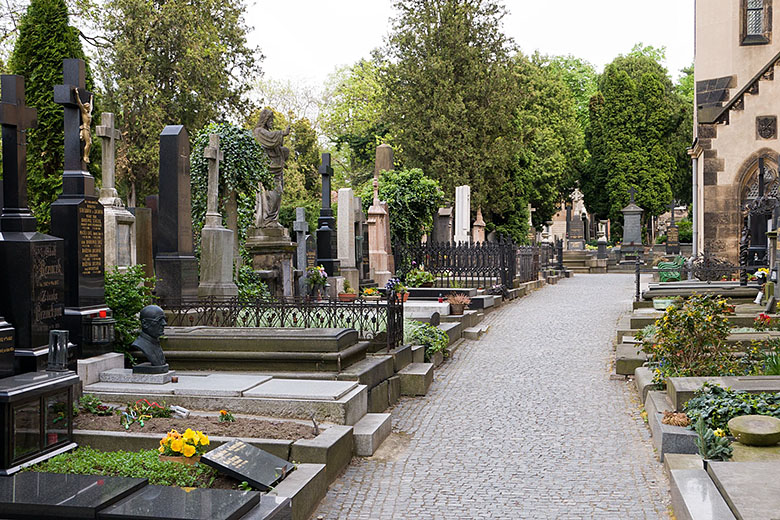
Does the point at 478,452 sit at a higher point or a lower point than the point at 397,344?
lower

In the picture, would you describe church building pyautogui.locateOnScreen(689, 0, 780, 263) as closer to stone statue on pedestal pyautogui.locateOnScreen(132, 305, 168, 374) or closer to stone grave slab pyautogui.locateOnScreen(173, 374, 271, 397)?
stone grave slab pyautogui.locateOnScreen(173, 374, 271, 397)

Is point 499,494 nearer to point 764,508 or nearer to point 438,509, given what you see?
point 438,509

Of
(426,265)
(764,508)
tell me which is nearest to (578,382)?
(764,508)

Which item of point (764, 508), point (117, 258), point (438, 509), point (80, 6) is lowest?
point (438, 509)

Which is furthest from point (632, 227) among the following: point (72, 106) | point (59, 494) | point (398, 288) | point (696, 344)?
point (59, 494)

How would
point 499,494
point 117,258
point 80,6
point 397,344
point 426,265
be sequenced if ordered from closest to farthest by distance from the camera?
point 499,494, point 397,344, point 117,258, point 426,265, point 80,6

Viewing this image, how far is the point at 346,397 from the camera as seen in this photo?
22.5ft

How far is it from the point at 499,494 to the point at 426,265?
14939 millimetres

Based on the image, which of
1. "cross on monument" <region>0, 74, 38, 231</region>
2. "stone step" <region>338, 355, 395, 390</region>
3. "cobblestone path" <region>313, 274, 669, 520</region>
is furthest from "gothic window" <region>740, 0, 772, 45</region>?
"cross on monument" <region>0, 74, 38, 231</region>

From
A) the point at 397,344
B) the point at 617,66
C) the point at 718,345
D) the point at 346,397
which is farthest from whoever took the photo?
the point at 617,66

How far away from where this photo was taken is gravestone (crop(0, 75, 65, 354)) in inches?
247

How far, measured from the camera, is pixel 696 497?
4711mm

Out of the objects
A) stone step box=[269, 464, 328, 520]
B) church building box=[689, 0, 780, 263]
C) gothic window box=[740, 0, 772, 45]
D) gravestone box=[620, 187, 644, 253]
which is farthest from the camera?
gravestone box=[620, 187, 644, 253]

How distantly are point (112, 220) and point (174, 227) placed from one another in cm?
202
